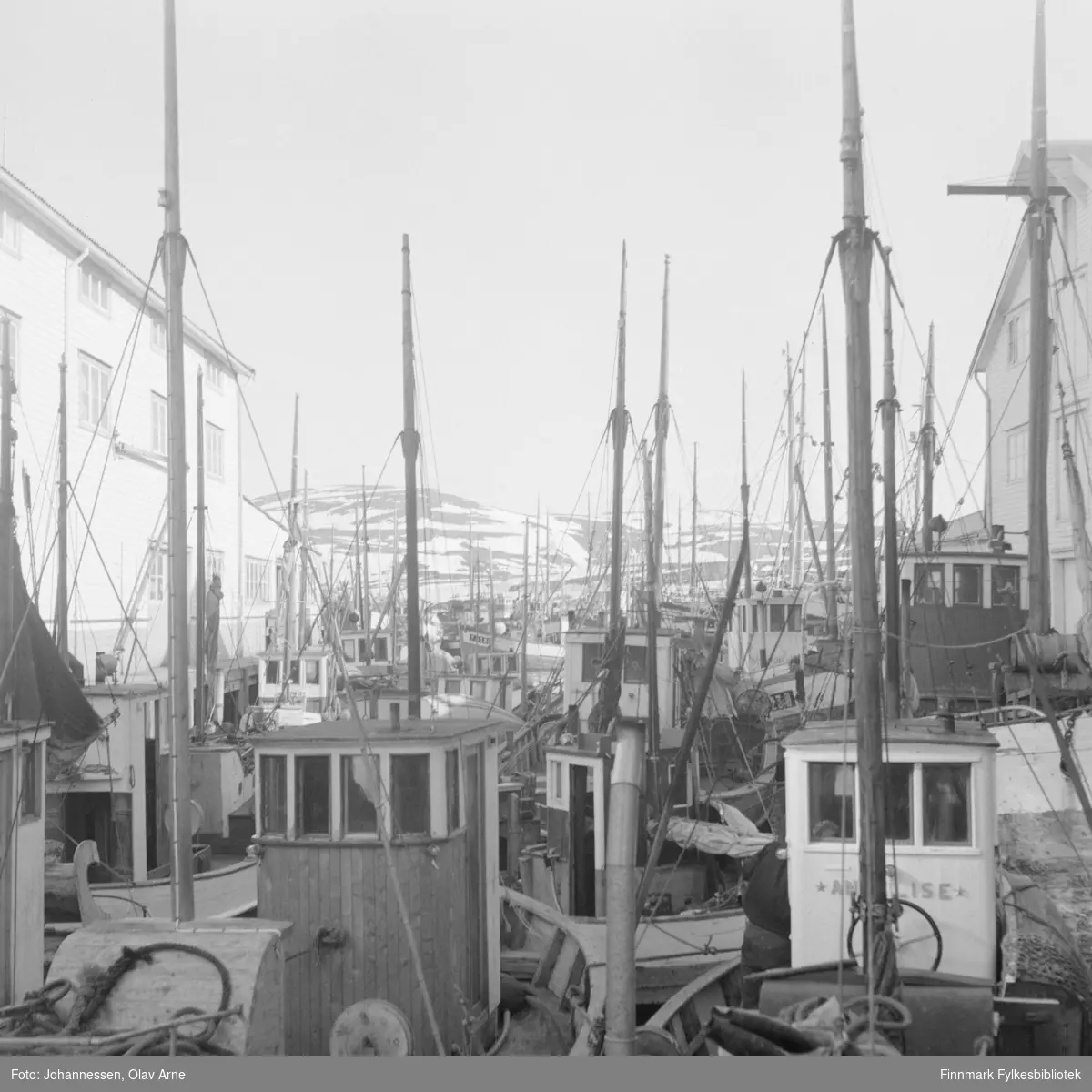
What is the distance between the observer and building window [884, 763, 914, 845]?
704cm

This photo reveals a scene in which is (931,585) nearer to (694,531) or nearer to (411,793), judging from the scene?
(411,793)

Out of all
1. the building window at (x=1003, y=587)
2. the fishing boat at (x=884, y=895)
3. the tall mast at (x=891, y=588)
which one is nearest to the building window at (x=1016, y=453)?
the building window at (x=1003, y=587)

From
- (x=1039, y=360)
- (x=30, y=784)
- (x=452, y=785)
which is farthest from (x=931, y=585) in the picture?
(x=30, y=784)

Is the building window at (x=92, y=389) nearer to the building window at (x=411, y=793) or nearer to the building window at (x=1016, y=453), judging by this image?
the building window at (x=411, y=793)

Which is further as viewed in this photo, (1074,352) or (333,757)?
(1074,352)

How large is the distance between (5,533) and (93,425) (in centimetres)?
717

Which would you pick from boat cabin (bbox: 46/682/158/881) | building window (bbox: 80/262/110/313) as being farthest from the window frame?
boat cabin (bbox: 46/682/158/881)

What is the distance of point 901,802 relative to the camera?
7.10 m

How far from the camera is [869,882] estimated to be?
571cm

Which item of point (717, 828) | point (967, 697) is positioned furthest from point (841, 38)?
point (967, 697)

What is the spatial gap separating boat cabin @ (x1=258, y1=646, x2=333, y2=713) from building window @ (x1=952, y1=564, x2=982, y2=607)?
12.0 m

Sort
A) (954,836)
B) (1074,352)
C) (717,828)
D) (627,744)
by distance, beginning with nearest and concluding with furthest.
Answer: (627,744), (954,836), (717,828), (1074,352)
